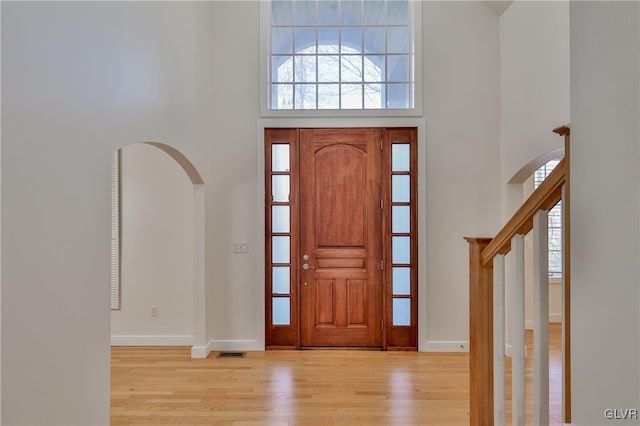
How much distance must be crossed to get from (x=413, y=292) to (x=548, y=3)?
3037 millimetres

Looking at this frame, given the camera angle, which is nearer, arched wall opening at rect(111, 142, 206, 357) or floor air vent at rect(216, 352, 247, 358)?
floor air vent at rect(216, 352, 247, 358)

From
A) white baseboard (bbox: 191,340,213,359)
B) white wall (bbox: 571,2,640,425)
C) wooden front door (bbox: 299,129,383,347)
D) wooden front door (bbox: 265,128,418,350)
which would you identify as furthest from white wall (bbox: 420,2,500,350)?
white wall (bbox: 571,2,640,425)

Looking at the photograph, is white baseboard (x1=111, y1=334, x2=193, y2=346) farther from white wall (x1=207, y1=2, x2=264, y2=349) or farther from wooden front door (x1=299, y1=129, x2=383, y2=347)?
wooden front door (x1=299, y1=129, x2=383, y2=347)

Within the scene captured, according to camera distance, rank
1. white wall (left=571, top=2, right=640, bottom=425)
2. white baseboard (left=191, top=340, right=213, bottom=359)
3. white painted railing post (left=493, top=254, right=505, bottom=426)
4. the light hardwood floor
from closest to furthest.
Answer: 1. white wall (left=571, top=2, right=640, bottom=425)
2. white painted railing post (left=493, top=254, right=505, bottom=426)
3. the light hardwood floor
4. white baseboard (left=191, top=340, right=213, bottom=359)

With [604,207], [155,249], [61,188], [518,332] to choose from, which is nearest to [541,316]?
[518,332]

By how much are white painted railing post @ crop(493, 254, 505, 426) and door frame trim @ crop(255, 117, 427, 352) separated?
9.10ft

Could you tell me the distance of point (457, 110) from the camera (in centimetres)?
443

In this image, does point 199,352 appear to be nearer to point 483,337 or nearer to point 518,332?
point 483,337

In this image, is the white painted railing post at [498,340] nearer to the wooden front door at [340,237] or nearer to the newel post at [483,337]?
the newel post at [483,337]

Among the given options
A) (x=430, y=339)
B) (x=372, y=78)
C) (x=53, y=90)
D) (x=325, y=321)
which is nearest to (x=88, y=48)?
(x=53, y=90)

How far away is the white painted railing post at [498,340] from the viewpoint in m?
1.63

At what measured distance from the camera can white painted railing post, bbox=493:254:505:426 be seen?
5.34 feet

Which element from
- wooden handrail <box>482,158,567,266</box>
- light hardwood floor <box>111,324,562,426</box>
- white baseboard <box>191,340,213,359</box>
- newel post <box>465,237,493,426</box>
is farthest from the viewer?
white baseboard <box>191,340,213,359</box>

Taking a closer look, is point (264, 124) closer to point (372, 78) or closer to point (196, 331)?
point (372, 78)
